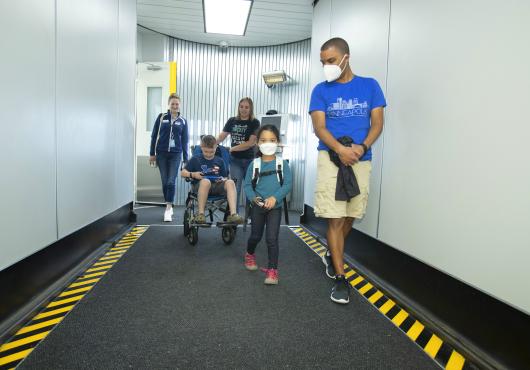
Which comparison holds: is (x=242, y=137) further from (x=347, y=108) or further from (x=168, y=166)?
(x=347, y=108)

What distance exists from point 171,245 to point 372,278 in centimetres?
185

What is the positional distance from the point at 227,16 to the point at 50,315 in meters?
4.77

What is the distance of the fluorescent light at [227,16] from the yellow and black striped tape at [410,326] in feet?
12.9

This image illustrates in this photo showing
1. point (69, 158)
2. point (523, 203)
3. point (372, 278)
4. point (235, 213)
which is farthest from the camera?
point (235, 213)

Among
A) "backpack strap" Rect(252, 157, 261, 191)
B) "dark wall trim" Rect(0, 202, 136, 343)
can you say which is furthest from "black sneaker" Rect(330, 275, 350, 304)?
"dark wall trim" Rect(0, 202, 136, 343)

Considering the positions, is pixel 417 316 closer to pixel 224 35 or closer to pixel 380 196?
pixel 380 196

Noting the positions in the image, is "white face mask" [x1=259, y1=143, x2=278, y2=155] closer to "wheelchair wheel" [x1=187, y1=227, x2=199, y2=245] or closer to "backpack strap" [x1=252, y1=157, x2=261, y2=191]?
"backpack strap" [x1=252, y1=157, x2=261, y2=191]

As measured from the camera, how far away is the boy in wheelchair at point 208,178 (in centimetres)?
341

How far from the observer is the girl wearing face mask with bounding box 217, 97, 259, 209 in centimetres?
393

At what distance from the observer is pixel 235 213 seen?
11.0 ft

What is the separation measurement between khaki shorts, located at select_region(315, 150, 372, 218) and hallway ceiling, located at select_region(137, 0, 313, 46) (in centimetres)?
342

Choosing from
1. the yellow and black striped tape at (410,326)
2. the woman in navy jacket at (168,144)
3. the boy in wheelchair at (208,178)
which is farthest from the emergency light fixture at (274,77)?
the yellow and black striped tape at (410,326)

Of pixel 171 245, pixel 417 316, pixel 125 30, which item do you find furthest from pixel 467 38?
pixel 125 30

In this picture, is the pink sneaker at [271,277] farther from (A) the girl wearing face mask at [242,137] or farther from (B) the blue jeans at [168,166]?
(B) the blue jeans at [168,166]
